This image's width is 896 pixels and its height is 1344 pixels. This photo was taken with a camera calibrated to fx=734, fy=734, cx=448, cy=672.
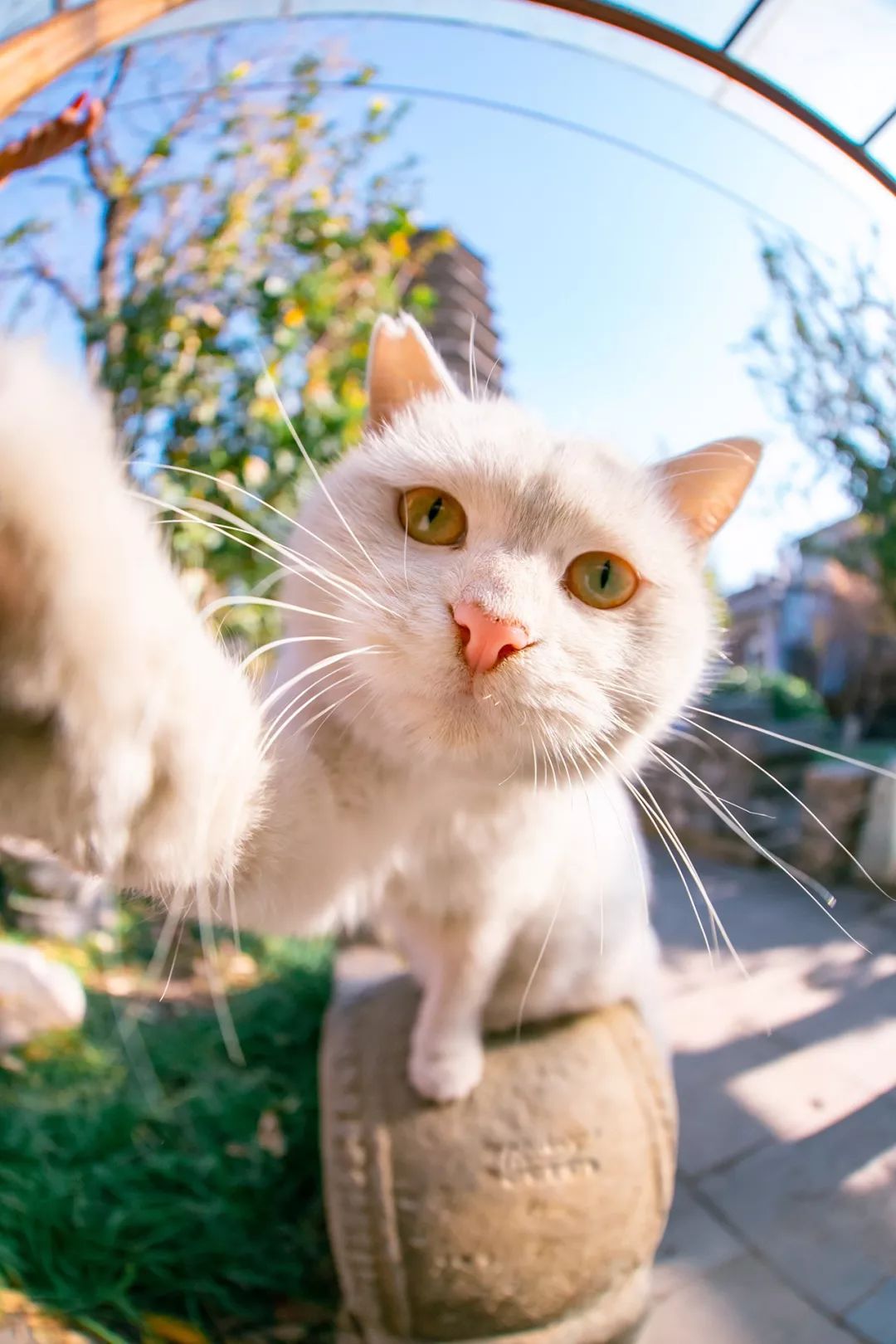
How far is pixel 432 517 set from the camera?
451mm

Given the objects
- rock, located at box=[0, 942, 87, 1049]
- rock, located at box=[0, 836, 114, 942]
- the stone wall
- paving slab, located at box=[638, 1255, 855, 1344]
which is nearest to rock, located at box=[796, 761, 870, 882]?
the stone wall

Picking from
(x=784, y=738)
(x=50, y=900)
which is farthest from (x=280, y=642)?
(x=50, y=900)

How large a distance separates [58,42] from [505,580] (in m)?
0.50

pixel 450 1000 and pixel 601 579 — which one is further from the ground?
pixel 601 579

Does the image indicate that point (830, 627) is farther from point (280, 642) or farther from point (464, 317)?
point (280, 642)

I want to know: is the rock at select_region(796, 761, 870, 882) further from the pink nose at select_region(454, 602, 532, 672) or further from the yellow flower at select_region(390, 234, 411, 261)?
the yellow flower at select_region(390, 234, 411, 261)

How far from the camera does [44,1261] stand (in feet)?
2.73

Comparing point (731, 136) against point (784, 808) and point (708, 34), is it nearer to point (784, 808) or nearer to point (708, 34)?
point (708, 34)

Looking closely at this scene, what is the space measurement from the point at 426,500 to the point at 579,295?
0.34 m

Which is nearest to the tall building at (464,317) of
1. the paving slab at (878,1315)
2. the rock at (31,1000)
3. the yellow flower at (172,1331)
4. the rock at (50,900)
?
the paving slab at (878,1315)

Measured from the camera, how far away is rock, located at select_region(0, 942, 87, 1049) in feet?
4.26

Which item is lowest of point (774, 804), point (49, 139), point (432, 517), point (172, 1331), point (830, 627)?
point (172, 1331)

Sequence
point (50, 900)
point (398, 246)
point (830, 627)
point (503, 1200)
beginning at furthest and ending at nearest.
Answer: point (50, 900)
point (830, 627)
point (398, 246)
point (503, 1200)

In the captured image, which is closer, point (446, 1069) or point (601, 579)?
point (601, 579)
